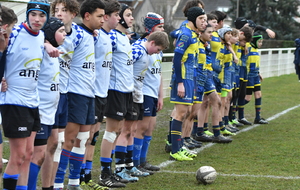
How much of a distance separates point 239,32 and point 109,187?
6.11m

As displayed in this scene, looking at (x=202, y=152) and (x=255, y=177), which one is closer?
(x=255, y=177)

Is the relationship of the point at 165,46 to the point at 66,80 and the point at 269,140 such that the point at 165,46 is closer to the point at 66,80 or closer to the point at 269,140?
the point at 66,80

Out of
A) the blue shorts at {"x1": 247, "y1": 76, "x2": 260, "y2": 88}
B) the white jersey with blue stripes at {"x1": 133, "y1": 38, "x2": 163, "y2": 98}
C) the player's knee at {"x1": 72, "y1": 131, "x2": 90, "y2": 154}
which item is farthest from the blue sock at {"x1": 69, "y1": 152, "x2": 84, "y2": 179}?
the blue shorts at {"x1": 247, "y1": 76, "x2": 260, "y2": 88}

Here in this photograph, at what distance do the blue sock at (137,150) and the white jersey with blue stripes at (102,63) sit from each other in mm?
1296

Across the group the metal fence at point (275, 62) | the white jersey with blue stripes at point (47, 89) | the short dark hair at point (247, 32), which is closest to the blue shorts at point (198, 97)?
the short dark hair at point (247, 32)

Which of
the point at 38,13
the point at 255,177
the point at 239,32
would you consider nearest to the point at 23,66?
the point at 38,13

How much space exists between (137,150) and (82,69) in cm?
184

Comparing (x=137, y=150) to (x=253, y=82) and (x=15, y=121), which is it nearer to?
(x=15, y=121)

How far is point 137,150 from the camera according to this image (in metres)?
6.89

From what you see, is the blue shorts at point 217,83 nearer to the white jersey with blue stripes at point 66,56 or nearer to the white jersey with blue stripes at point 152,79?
the white jersey with blue stripes at point 152,79

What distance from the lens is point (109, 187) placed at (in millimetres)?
6000

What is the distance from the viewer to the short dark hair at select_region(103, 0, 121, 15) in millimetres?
Result: 5898

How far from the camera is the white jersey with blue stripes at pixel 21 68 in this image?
4.45 metres

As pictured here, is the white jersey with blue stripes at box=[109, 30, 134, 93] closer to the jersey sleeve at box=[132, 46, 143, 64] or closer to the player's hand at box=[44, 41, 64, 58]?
the jersey sleeve at box=[132, 46, 143, 64]
